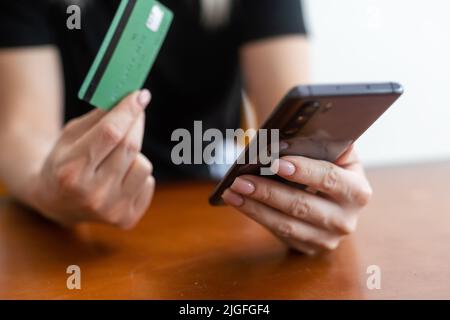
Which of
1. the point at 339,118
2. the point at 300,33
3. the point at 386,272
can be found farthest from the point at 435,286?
the point at 300,33

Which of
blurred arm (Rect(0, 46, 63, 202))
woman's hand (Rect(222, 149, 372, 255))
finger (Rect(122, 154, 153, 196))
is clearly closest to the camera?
woman's hand (Rect(222, 149, 372, 255))

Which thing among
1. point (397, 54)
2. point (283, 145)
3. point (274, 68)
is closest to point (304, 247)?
point (283, 145)

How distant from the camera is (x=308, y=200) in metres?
0.57

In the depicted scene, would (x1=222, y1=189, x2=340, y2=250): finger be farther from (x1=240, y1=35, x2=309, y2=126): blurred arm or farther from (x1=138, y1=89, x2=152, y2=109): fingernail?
(x1=240, y1=35, x2=309, y2=126): blurred arm

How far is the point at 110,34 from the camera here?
1.83 feet

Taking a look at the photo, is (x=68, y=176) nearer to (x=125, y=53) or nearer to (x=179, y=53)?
(x=125, y=53)

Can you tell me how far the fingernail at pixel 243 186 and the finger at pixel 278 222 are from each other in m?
0.02

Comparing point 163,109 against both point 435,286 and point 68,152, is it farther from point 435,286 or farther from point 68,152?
point 435,286

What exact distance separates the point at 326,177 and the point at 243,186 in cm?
9

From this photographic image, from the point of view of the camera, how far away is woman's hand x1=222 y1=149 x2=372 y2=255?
0.54 meters

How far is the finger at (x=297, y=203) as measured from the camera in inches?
21.6

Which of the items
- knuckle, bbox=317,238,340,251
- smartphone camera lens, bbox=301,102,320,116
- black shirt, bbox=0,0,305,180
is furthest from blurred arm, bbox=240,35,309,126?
smartphone camera lens, bbox=301,102,320,116

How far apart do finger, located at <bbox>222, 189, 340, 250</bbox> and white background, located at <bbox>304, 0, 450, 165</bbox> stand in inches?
31.7

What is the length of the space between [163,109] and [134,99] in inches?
17.3
